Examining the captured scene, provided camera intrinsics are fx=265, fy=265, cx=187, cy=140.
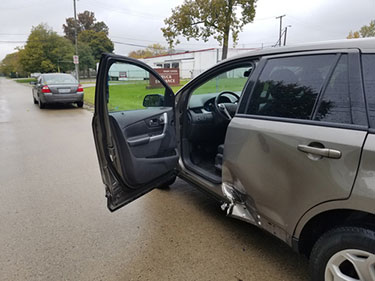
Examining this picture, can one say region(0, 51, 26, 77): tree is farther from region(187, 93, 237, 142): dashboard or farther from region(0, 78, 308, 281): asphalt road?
region(187, 93, 237, 142): dashboard

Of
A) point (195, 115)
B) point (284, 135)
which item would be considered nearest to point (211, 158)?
point (195, 115)

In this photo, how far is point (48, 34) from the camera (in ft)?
149

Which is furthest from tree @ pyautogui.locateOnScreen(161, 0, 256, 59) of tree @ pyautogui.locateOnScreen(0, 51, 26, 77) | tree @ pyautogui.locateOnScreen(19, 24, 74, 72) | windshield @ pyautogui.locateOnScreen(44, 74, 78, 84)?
tree @ pyautogui.locateOnScreen(0, 51, 26, 77)

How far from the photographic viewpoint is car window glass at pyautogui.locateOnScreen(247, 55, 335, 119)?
178cm

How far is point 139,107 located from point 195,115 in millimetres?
847

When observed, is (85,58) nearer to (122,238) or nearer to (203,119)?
(203,119)

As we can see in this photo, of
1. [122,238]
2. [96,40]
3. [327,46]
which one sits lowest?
[122,238]

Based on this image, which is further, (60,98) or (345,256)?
(60,98)

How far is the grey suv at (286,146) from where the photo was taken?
1.50m

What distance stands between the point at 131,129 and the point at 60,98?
9743mm

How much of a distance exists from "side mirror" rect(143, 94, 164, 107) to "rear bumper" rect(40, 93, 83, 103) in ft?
30.7

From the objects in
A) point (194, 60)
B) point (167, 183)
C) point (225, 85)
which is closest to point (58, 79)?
point (225, 85)

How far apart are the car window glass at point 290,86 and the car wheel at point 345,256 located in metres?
0.75

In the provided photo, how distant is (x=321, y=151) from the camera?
62.3 inches
